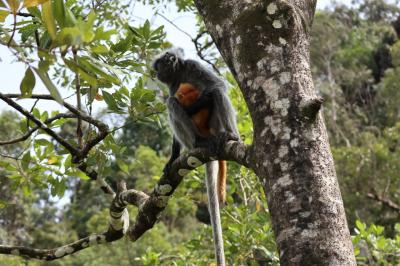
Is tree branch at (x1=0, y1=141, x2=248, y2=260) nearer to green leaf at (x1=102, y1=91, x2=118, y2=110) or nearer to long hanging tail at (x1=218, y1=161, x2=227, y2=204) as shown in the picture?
green leaf at (x1=102, y1=91, x2=118, y2=110)

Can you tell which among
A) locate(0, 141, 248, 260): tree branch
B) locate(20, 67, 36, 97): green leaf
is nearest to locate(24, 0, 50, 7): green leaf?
locate(20, 67, 36, 97): green leaf

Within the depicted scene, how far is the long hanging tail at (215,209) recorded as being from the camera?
9.39 ft

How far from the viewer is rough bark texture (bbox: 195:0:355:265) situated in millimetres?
1328

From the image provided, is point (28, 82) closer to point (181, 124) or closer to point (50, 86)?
point (50, 86)

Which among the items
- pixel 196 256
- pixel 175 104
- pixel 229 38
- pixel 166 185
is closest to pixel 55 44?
pixel 229 38

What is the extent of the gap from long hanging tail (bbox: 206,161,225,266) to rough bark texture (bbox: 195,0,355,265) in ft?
4.39

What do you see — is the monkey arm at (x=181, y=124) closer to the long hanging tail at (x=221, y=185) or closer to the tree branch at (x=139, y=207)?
the long hanging tail at (x=221, y=185)

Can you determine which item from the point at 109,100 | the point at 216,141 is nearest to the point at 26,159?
the point at 109,100

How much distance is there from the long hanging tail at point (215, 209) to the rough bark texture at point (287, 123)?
1339mm

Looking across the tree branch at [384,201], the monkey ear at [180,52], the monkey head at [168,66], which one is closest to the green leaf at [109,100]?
the monkey head at [168,66]

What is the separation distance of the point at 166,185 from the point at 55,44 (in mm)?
1288

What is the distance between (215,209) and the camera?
330 centimetres

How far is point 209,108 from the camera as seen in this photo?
3650 millimetres

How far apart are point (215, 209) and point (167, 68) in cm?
Answer: 131
